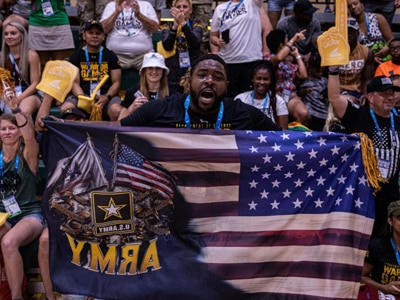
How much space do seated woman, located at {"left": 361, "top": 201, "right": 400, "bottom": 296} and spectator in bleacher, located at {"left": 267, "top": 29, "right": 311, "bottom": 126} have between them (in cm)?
218

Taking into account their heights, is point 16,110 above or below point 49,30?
below

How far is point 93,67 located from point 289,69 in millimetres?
2134

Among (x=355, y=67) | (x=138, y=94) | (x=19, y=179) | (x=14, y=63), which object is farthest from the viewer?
(x=355, y=67)

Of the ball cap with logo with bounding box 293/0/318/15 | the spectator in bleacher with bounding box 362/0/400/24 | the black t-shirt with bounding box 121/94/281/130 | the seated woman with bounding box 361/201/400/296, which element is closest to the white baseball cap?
the black t-shirt with bounding box 121/94/281/130

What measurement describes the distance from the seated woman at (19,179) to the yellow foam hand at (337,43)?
2453 mm

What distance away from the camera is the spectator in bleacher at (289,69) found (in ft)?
25.5

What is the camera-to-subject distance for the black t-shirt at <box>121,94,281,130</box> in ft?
17.3

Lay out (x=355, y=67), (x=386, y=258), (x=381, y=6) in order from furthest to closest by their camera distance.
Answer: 1. (x=381, y=6)
2. (x=355, y=67)
3. (x=386, y=258)

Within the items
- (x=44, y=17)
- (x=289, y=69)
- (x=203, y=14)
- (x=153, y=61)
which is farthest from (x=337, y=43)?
(x=44, y=17)

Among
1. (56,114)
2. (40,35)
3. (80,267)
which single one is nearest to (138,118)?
(80,267)

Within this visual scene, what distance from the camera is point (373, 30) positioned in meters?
9.12

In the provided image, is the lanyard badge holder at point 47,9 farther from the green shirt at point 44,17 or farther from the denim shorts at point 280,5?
the denim shorts at point 280,5

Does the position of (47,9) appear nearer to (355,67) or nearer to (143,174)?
(355,67)

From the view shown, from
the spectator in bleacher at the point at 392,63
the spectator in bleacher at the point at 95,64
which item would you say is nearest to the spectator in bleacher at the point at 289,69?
the spectator in bleacher at the point at 392,63
